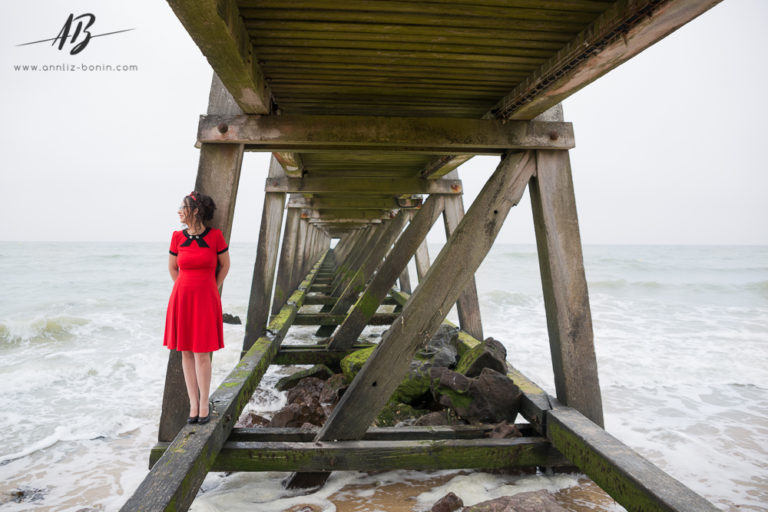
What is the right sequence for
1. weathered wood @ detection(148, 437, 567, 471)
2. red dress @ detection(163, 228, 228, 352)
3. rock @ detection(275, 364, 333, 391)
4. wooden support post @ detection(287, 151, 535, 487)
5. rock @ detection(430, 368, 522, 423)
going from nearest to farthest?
red dress @ detection(163, 228, 228, 352) < weathered wood @ detection(148, 437, 567, 471) < wooden support post @ detection(287, 151, 535, 487) < rock @ detection(430, 368, 522, 423) < rock @ detection(275, 364, 333, 391)

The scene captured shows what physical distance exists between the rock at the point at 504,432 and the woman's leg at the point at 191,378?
67.1 inches

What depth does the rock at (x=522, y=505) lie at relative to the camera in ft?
6.30

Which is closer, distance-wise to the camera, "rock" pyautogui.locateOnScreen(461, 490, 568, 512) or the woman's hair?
"rock" pyautogui.locateOnScreen(461, 490, 568, 512)

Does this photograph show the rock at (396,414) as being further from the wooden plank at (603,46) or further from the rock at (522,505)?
the wooden plank at (603,46)

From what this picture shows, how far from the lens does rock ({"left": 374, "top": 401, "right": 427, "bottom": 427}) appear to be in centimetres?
360

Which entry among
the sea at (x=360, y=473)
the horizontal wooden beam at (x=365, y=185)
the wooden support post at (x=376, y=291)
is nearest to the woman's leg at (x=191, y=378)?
the sea at (x=360, y=473)

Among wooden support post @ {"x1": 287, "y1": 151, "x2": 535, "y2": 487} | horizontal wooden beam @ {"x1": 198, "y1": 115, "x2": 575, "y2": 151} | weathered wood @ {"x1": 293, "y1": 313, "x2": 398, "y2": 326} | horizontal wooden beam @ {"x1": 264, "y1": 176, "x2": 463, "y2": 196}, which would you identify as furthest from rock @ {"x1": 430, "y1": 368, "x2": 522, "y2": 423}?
weathered wood @ {"x1": 293, "y1": 313, "x2": 398, "y2": 326}

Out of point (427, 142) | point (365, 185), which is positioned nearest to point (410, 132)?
point (427, 142)

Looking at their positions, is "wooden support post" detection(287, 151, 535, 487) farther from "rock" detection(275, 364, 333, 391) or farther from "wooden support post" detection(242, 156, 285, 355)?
"wooden support post" detection(242, 156, 285, 355)

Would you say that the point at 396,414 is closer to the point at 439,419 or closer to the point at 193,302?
the point at 439,419

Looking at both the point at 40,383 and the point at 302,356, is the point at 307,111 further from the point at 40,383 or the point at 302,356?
the point at 40,383

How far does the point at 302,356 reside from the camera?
489cm

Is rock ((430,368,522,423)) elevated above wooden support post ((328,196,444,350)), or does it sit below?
below

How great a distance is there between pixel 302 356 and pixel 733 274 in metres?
38.2
